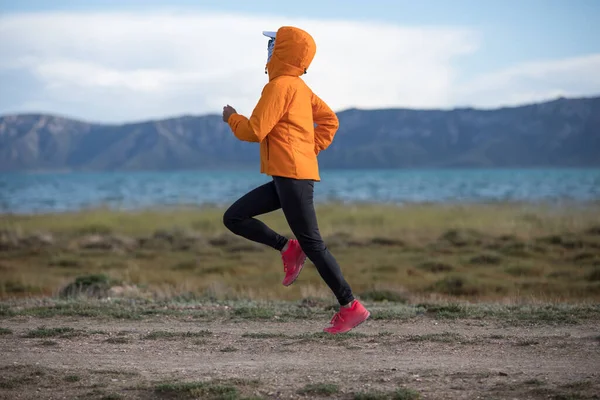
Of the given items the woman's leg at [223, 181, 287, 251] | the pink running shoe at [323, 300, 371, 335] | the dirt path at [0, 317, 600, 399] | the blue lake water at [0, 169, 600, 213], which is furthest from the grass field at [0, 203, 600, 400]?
the blue lake water at [0, 169, 600, 213]

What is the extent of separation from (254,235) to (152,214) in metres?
33.6

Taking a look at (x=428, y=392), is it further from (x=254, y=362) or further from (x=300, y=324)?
(x=300, y=324)

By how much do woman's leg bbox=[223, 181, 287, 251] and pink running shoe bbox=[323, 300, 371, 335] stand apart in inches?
33.8

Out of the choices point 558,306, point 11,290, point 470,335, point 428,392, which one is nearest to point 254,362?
point 428,392

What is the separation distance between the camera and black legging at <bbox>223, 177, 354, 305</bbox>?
6.30m

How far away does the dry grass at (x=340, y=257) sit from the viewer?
17.1m

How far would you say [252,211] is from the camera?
6.63 m

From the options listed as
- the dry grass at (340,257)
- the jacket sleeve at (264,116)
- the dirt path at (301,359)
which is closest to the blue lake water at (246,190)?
the dry grass at (340,257)

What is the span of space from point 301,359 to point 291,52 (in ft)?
7.55

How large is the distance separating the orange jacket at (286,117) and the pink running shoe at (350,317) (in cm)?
112

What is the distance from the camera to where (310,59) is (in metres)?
6.45

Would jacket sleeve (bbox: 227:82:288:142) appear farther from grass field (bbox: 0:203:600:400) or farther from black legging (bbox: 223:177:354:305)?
grass field (bbox: 0:203:600:400)

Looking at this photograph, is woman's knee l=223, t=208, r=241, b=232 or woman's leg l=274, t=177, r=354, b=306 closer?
woman's leg l=274, t=177, r=354, b=306

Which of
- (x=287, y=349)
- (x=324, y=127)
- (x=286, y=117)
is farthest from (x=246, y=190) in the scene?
(x=286, y=117)
